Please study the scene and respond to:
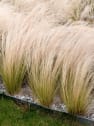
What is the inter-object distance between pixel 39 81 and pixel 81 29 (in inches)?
26.3

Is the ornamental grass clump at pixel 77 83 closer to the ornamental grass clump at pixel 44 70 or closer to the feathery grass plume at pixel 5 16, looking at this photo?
the ornamental grass clump at pixel 44 70

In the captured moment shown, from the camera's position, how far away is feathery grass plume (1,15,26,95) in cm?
463

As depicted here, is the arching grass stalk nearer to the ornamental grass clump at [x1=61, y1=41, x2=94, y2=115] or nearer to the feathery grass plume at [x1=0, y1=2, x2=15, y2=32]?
the ornamental grass clump at [x1=61, y1=41, x2=94, y2=115]

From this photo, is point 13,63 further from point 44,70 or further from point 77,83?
point 77,83

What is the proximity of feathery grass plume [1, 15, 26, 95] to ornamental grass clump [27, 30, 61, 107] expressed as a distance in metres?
0.12

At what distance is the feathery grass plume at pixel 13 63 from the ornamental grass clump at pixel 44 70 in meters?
0.12

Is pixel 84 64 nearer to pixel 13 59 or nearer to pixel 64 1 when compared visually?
pixel 13 59

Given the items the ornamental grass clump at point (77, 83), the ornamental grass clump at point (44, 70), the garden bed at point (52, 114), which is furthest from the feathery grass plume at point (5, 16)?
the ornamental grass clump at point (77, 83)

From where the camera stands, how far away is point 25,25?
15.8 feet

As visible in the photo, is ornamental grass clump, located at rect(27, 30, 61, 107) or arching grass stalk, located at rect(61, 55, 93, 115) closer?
arching grass stalk, located at rect(61, 55, 93, 115)

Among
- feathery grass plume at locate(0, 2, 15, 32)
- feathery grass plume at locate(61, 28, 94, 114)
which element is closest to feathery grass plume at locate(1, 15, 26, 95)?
feathery grass plume at locate(0, 2, 15, 32)

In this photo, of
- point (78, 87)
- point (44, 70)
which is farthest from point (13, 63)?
point (78, 87)

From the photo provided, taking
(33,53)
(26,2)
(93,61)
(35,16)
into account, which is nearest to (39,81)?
(33,53)

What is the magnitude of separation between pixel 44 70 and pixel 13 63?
1.28ft
